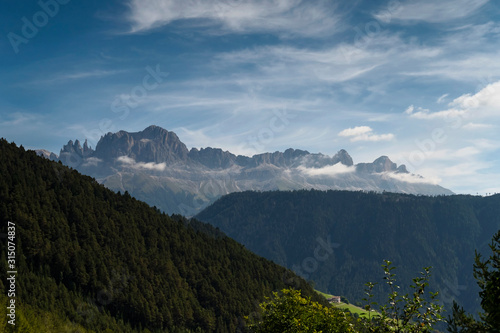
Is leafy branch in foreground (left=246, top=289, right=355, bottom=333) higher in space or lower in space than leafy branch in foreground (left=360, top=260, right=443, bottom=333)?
lower

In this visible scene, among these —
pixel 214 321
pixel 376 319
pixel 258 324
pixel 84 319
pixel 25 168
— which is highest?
pixel 25 168

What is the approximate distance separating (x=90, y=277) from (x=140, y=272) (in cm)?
2924

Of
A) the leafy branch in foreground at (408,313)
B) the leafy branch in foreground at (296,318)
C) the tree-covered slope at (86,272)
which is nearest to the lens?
the leafy branch in foreground at (408,313)

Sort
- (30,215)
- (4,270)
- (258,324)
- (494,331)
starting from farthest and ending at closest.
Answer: (30,215), (4,270), (258,324), (494,331)

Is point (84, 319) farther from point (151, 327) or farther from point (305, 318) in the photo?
point (305, 318)

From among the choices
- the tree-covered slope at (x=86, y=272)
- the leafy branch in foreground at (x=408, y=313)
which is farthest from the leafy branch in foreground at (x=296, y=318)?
the tree-covered slope at (x=86, y=272)

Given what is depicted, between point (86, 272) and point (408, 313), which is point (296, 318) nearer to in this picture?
point (408, 313)

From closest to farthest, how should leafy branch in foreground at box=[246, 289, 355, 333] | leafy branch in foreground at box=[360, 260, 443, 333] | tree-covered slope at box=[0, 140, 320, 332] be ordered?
leafy branch in foreground at box=[360, 260, 443, 333]
leafy branch in foreground at box=[246, 289, 355, 333]
tree-covered slope at box=[0, 140, 320, 332]

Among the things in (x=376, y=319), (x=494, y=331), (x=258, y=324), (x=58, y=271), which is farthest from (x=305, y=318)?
(x=58, y=271)

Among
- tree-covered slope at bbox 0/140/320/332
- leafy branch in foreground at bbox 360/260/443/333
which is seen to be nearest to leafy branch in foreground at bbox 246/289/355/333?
leafy branch in foreground at bbox 360/260/443/333

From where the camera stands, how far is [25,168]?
630ft

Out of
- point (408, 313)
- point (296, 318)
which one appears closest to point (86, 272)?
point (296, 318)

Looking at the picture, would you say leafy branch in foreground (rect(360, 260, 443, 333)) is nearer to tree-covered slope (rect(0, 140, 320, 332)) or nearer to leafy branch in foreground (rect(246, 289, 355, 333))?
leafy branch in foreground (rect(246, 289, 355, 333))

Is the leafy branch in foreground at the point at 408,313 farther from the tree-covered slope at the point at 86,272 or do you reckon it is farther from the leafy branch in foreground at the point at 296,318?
the tree-covered slope at the point at 86,272
